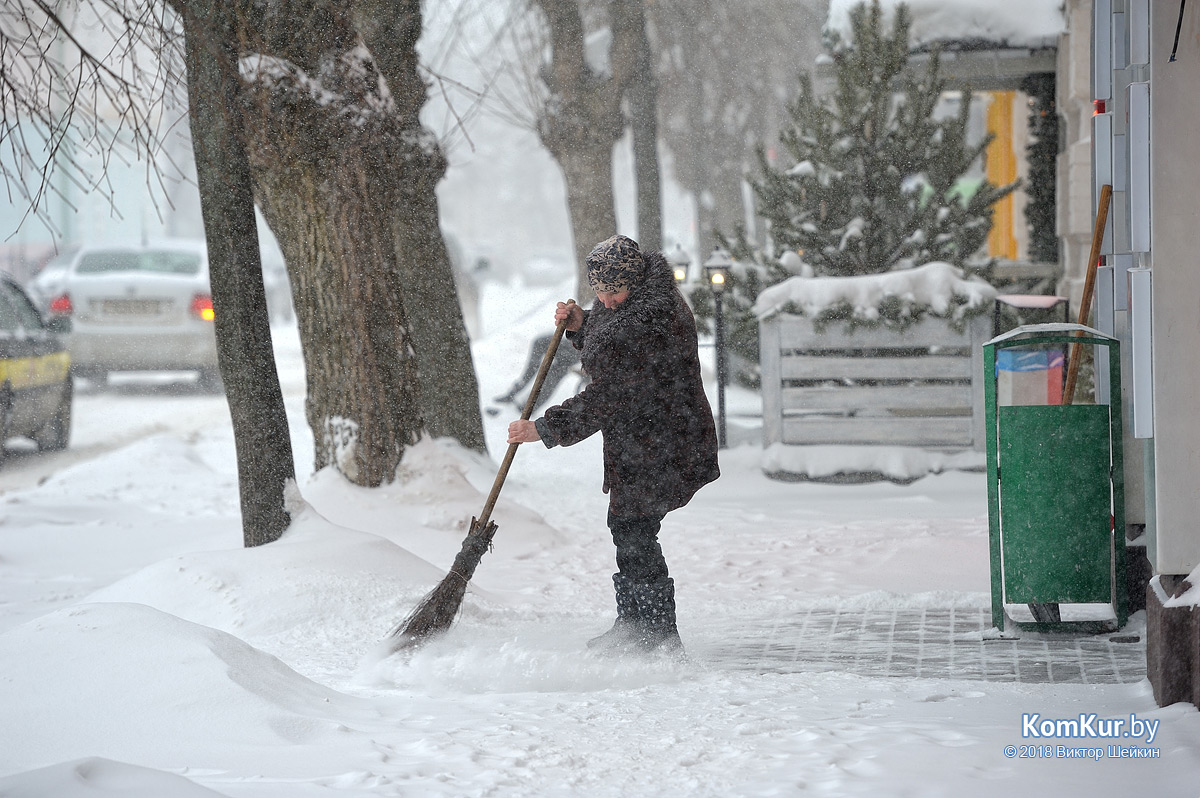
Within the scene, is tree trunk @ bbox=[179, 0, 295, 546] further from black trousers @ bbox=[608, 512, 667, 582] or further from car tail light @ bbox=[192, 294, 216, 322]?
car tail light @ bbox=[192, 294, 216, 322]

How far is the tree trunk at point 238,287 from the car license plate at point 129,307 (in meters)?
8.92

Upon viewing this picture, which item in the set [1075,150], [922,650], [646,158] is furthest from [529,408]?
[646,158]

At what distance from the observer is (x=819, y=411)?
32.4 ft

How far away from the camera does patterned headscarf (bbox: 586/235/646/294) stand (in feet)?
14.9

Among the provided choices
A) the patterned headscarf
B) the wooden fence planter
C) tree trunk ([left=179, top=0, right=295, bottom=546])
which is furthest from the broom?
the wooden fence planter

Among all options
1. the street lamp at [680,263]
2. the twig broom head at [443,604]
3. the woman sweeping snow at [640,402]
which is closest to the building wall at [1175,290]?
the woman sweeping snow at [640,402]

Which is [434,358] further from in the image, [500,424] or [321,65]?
[500,424]

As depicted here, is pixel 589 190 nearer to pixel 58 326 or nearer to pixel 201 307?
pixel 201 307

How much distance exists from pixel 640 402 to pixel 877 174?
6.38 m

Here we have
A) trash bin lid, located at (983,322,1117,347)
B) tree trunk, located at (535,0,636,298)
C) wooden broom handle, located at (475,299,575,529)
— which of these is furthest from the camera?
tree trunk, located at (535,0,636,298)

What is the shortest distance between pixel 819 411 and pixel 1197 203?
584 cm

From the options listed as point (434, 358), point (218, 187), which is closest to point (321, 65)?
point (218, 187)

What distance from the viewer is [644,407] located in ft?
14.9

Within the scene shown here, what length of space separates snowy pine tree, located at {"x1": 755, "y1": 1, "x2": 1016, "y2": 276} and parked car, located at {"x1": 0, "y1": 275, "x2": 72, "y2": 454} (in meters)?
6.25
